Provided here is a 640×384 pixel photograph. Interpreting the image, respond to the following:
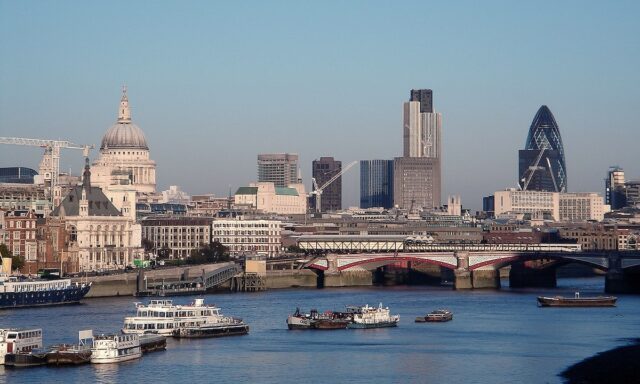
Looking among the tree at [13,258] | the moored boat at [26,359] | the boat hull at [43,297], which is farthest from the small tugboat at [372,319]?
the tree at [13,258]

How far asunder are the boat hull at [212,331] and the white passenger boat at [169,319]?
343 millimetres

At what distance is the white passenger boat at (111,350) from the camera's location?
69.1m

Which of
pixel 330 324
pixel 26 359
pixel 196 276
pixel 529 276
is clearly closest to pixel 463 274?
pixel 529 276

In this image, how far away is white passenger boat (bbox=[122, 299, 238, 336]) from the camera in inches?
3118

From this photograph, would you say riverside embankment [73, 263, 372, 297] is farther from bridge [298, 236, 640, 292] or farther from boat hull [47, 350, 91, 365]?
boat hull [47, 350, 91, 365]

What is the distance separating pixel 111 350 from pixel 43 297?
100 feet

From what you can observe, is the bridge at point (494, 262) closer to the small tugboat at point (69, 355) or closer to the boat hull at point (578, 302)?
the boat hull at point (578, 302)

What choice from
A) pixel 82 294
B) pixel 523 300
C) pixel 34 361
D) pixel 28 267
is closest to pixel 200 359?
pixel 34 361

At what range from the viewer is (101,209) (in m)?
133

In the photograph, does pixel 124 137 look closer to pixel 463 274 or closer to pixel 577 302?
pixel 463 274

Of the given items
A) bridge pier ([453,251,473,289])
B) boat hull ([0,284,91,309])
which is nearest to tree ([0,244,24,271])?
boat hull ([0,284,91,309])

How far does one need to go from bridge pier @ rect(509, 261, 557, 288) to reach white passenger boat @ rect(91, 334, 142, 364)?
6686cm

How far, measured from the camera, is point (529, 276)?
133125mm

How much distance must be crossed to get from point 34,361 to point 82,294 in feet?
113
